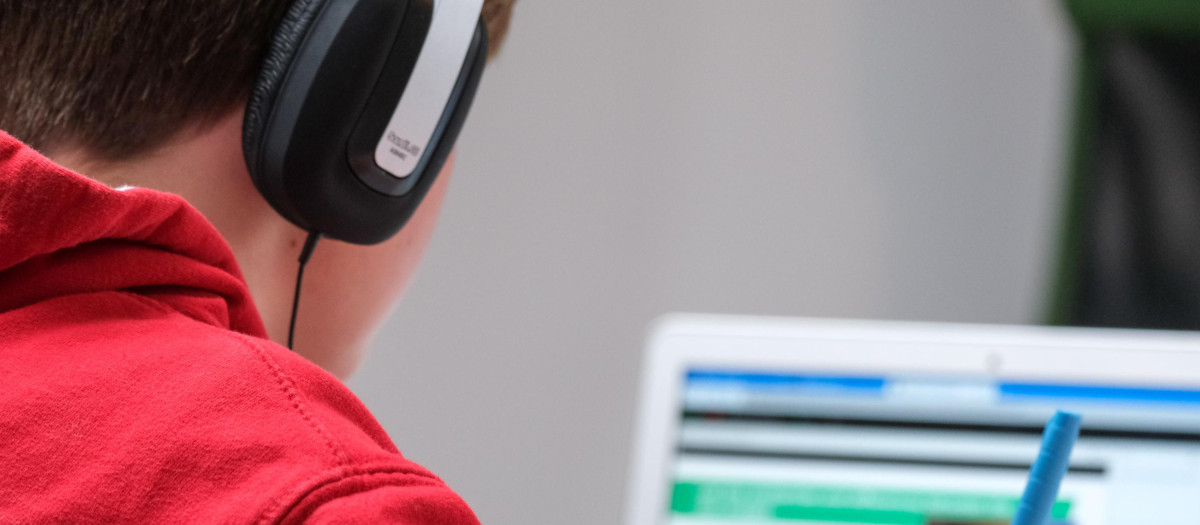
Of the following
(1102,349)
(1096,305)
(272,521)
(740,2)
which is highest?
(740,2)

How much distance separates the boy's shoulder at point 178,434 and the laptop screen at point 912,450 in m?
0.35

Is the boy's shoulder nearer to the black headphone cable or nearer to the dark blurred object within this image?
the black headphone cable

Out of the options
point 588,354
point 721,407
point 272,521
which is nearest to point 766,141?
point 588,354

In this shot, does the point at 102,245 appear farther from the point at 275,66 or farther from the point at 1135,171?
the point at 1135,171

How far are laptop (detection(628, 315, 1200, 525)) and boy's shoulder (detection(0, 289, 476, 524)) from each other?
0.35m

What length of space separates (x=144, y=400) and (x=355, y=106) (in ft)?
0.46

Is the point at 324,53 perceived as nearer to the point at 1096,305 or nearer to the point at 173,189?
the point at 173,189

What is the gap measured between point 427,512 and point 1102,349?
444 millimetres

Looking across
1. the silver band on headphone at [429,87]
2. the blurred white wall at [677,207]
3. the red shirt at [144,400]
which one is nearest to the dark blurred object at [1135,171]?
the blurred white wall at [677,207]

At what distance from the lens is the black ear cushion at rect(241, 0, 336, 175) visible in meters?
0.37

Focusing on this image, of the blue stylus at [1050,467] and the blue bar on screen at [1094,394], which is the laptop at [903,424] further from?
the blue stylus at [1050,467]

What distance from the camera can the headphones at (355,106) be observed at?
1.20ft

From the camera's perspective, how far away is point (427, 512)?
10.6 inches

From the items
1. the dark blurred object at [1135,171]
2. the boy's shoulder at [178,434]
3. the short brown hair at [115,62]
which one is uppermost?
the dark blurred object at [1135,171]
